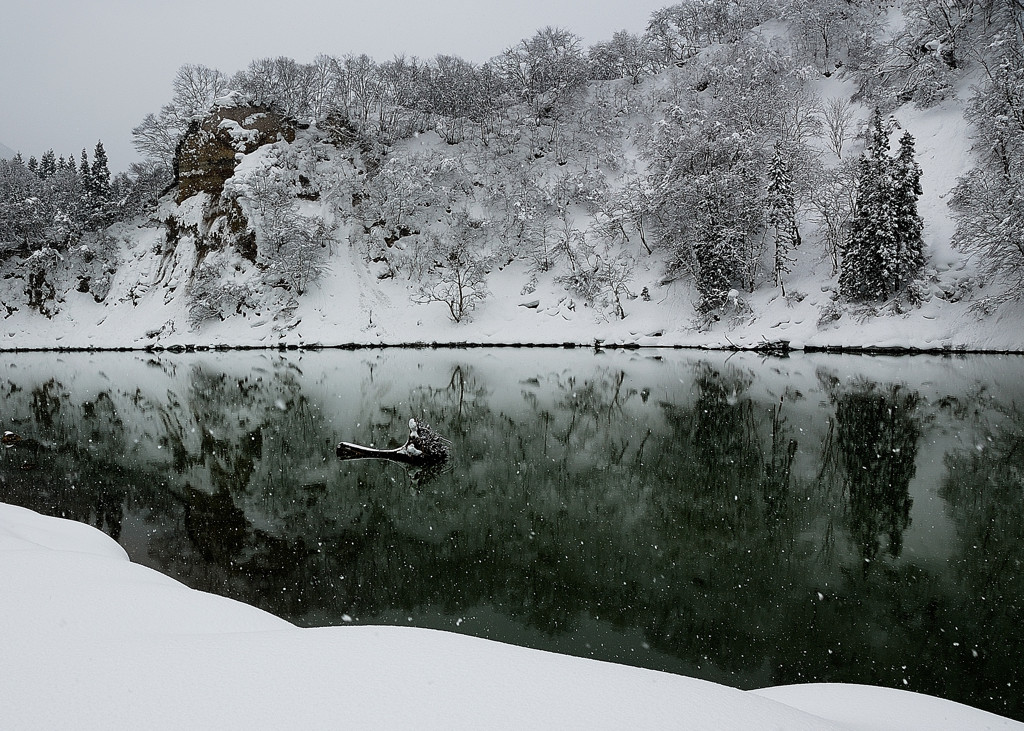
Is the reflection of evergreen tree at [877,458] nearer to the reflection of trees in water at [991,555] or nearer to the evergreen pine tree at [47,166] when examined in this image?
the reflection of trees in water at [991,555]

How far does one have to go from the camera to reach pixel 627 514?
848 centimetres

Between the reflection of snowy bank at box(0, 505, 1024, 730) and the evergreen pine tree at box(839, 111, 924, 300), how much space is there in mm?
29206

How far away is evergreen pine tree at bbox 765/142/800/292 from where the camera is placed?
3266 cm

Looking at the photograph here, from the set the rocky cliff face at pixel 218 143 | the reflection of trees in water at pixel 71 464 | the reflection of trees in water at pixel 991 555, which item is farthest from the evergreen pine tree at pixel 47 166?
the reflection of trees in water at pixel 991 555

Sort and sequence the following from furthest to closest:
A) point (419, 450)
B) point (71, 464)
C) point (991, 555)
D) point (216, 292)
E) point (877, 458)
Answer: point (216, 292), point (71, 464), point (419, 450), point (877, 458), point (991, 555)

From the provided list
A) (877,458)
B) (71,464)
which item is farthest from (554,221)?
(71,464)

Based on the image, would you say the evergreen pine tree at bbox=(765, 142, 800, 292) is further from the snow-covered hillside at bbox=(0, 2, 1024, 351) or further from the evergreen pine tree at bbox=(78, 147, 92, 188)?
the evergreen pine tree at bbox=(78, 147, 92, 188)

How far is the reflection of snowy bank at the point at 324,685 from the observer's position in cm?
223

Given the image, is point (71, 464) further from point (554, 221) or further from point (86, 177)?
point (86, 177)

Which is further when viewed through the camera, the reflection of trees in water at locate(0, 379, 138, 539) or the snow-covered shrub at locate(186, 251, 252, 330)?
the snow-covered shrub at locate(186, 251, 252, 330)

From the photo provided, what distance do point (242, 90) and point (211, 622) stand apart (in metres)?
60.5

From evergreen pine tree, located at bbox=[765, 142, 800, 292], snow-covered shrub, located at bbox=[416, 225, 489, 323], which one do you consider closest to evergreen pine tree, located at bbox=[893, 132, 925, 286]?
evergreen pine tree, located at bbox=[765, 142, 800, 292]

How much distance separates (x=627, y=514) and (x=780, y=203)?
30397 mm

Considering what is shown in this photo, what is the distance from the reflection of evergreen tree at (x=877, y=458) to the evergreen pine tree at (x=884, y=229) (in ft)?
44.0
